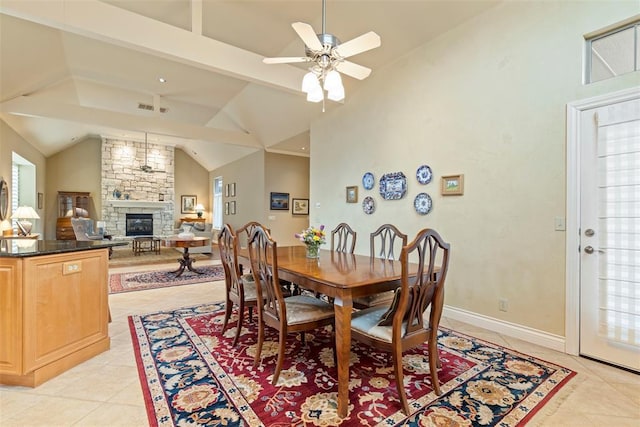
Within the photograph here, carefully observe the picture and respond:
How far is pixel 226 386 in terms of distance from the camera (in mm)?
1931

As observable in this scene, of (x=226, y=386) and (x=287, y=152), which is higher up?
(x=287, y=152)

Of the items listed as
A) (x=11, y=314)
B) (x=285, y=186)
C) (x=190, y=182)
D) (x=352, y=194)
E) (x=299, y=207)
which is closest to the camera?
(x=11, y=314)

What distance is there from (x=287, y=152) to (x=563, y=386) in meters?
7.49

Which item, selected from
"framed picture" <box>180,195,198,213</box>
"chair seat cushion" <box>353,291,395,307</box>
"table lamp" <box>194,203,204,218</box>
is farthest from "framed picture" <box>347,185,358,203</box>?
"framed picture" <box>180,195,198,213</box>

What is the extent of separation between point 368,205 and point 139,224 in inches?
379

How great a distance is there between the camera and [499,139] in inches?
114

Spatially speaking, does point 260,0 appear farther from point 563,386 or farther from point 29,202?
point 29,202

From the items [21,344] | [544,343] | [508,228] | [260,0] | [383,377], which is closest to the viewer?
[21,344]

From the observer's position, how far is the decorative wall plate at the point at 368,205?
167 inches

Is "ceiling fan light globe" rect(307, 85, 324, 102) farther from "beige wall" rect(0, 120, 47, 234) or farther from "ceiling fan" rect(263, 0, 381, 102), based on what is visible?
"beige wall" rect(0, 120, 47, 234)

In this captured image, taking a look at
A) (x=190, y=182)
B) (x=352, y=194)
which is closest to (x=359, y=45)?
(x=352, y=194)

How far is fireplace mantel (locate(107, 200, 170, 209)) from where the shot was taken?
397 inches

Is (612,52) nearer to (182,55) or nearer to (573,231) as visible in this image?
(573,231)

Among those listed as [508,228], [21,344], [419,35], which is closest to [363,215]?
[508,228]
